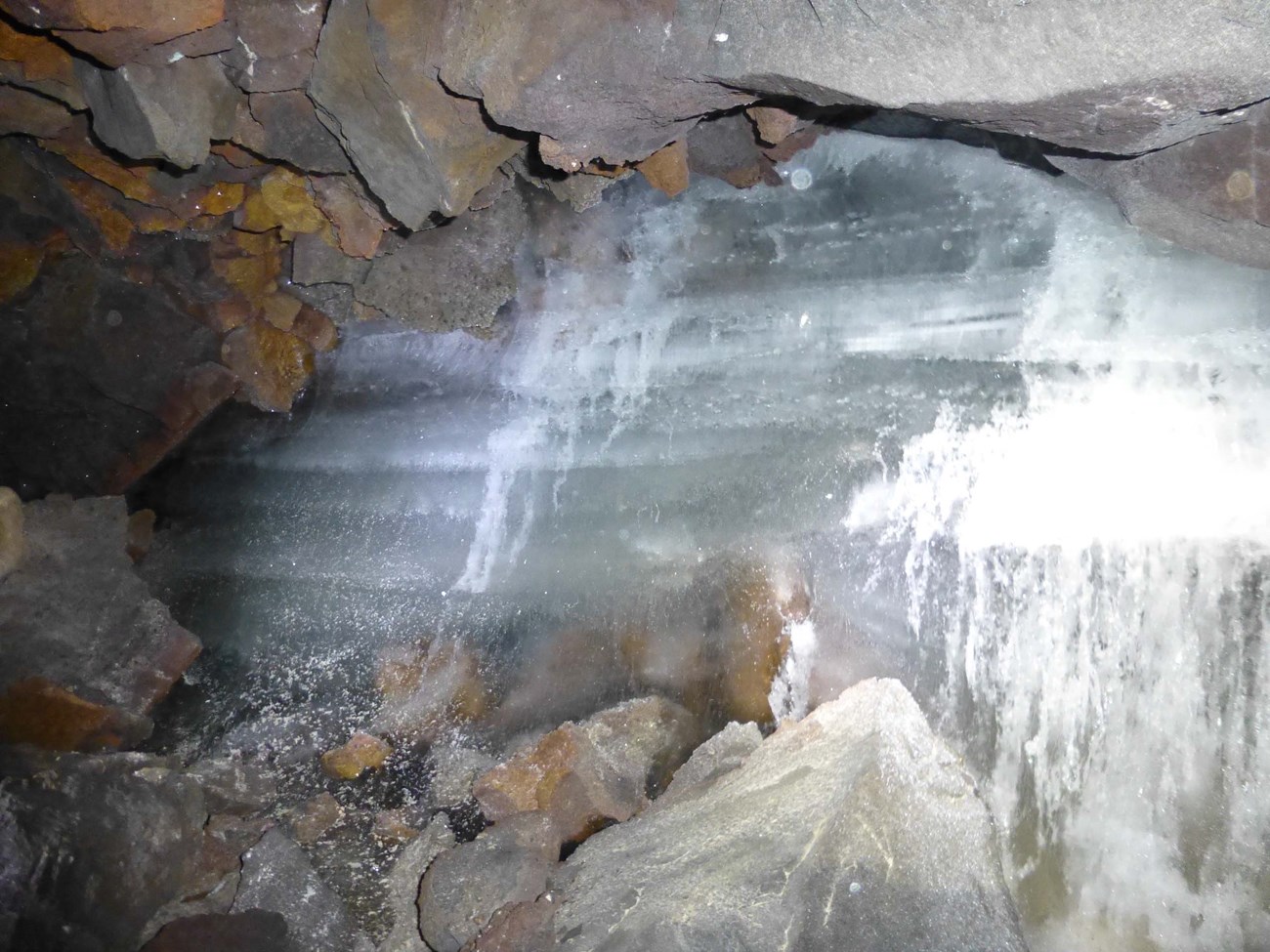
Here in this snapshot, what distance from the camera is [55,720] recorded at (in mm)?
3252

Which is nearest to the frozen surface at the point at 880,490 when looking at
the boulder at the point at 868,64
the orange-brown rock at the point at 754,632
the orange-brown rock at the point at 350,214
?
the orange-brown rock at the point at 754,632

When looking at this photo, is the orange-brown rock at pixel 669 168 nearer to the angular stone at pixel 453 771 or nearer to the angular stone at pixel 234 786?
the angular stone at pixel 453 771

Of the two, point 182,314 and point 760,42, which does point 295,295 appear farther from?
point 760,42

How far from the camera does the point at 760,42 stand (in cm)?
183

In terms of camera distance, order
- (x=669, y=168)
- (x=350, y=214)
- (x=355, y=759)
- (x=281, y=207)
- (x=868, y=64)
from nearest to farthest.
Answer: (x=868, y=64), (x=355, y=759), (x=669, y=168), (x=350, y=214), (x=281, y=207)

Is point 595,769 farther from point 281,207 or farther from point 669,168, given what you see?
point 281,207

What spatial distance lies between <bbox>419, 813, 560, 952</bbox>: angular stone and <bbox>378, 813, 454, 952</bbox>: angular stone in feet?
0.28

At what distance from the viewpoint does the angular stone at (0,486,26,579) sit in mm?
3471

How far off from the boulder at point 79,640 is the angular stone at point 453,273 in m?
1.66

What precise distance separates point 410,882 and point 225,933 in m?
0.53

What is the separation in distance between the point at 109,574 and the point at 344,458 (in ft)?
3.66

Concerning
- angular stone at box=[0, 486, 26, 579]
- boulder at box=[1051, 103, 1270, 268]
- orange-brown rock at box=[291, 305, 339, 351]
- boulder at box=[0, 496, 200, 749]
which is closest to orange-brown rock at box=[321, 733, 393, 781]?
boulder at box=[0, 496, 200, 749]

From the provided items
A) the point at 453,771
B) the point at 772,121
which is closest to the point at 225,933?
the point at 453,771

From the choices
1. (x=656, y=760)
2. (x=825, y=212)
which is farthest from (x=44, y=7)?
(x=656, y=760)
